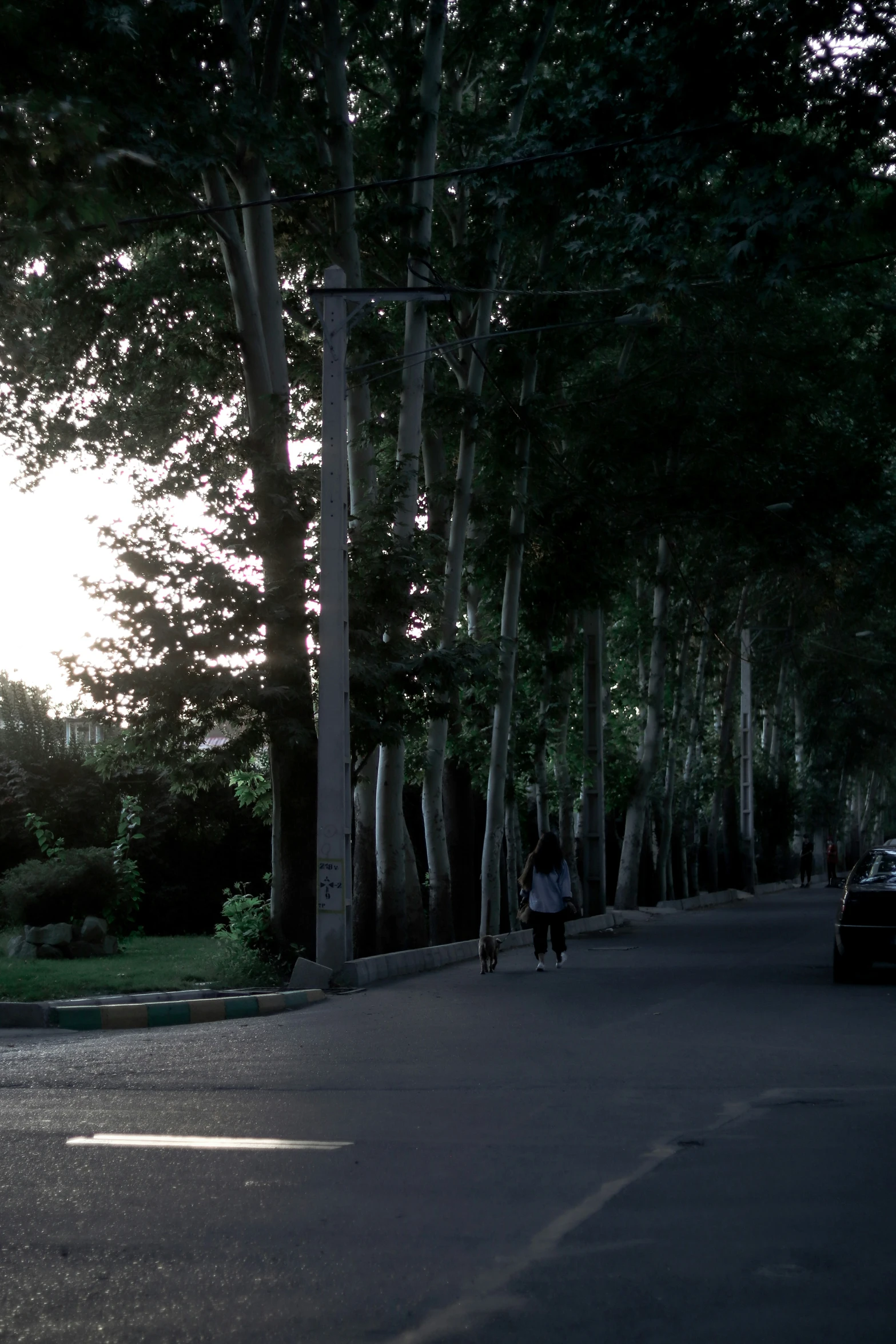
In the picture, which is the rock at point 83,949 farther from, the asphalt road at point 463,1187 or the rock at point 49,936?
the asphalt road at point 463,1187

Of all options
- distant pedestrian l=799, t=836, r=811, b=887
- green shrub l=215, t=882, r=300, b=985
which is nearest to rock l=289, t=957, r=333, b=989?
green shrub l=215, t=882, r=300, b=985

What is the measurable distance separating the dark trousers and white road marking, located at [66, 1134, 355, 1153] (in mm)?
11802

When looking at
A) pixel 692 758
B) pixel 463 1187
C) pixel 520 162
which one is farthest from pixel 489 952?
pixel 692 758

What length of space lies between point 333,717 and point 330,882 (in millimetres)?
1854

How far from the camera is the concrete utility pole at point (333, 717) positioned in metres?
17.5

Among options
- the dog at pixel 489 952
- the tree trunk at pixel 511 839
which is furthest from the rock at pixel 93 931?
the tree trunk at pixel 511 839

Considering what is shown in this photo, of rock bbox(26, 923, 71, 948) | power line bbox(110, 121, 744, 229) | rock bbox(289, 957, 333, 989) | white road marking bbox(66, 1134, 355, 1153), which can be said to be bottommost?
white road marking bbox(66, 1134, 355, 1153)

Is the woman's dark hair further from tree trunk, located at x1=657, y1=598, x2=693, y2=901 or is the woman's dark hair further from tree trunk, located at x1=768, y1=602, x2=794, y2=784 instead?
tree trunk, located at x1=768, y1=602, x2=794, y2=784

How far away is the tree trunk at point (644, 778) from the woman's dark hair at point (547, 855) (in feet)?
63.0

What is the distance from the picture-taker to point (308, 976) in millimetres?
17516

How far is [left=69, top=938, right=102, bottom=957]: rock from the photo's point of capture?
2162 centimetres

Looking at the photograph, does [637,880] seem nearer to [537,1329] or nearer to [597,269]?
[597,269]

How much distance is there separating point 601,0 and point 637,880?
86.1 feet

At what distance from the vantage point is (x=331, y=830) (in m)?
17.6
